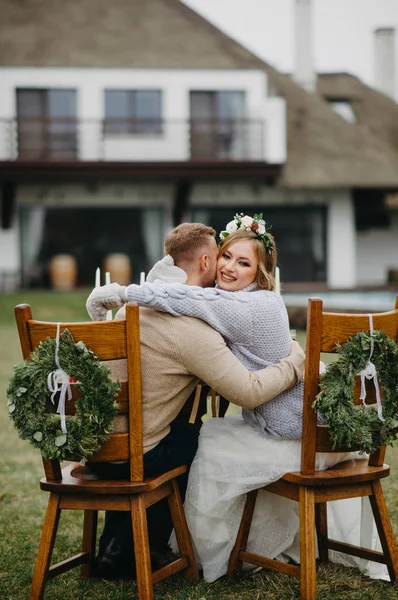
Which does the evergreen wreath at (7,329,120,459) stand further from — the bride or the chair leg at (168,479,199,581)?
the chair leg at (168,479,199,581)

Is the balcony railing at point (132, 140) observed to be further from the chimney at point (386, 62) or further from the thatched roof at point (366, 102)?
the chimney at point (386, 62)

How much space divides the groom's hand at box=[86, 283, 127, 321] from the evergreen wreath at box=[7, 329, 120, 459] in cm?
33

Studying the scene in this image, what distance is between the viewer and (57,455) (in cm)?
296

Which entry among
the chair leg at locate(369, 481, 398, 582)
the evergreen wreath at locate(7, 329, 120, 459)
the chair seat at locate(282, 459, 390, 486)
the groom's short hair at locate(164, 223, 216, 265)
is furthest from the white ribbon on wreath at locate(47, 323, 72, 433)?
the chair leg at locate(369, 481, 398, 582)

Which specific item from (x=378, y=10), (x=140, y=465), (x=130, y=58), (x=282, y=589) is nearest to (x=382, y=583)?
(x=282, y=589)

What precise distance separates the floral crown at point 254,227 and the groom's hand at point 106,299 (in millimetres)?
684

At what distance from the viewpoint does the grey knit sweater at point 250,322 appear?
312cm

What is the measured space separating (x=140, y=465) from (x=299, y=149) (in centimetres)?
2006

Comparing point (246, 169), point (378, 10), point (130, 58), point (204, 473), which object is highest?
point (378, 10)

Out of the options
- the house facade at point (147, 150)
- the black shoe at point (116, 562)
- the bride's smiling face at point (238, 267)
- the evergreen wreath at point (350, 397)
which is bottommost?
the black shoe at point (116, 562)

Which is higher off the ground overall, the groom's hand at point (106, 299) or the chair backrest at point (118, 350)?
the groom's hand at point (106, 299)

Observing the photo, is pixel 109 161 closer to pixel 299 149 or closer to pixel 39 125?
pixel 39 125

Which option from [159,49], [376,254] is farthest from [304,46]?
[376,254]

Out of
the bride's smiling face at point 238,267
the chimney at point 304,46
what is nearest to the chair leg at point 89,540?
the bride's smiling face at point 238,267
